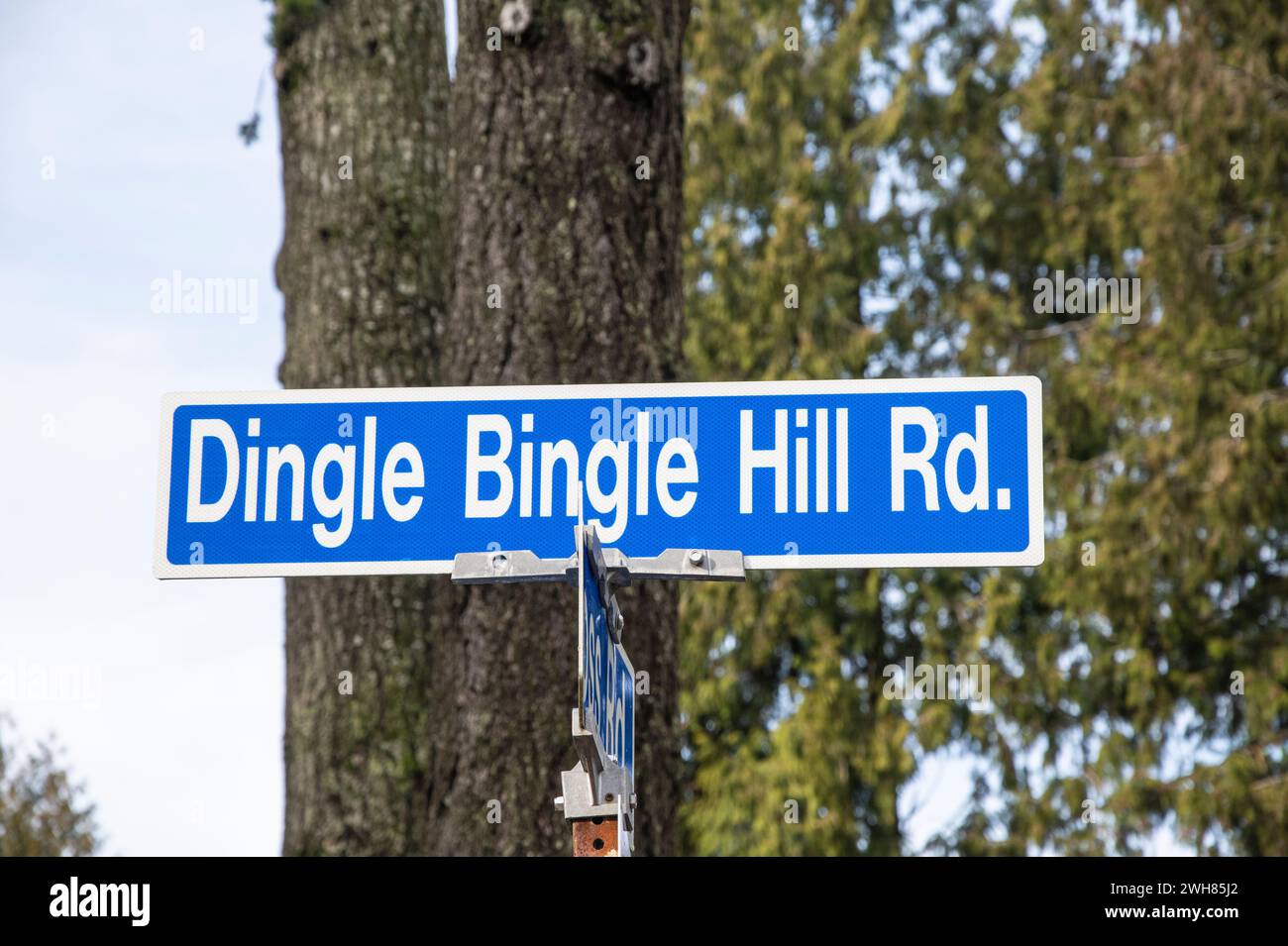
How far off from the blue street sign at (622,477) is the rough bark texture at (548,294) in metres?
1.56

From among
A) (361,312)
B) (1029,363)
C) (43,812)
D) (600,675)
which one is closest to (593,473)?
(600,675)

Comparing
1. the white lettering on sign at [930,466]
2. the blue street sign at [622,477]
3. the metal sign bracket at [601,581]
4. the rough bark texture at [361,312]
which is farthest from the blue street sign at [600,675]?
the rough bark texture at [361,312]

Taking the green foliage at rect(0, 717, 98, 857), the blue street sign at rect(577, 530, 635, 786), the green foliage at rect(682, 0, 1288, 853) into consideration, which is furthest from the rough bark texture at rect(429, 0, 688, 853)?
the green foliage at rect(0, 717, 98, 857)

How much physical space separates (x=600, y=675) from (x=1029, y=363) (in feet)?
34.6

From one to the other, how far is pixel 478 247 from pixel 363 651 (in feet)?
3.94

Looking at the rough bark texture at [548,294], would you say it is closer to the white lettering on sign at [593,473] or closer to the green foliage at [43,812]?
the white lettering on sign at [593,473]

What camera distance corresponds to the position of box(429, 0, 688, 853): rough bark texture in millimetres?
4059

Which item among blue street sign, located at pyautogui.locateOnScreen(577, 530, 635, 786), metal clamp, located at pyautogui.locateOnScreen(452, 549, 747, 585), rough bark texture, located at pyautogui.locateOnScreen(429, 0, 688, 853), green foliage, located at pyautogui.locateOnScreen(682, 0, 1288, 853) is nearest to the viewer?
blue street sign, located at pyautogui.locateOnScreen(577, 530, 635, 786)

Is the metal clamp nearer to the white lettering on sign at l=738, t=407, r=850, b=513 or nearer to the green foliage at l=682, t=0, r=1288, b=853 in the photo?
the white lettering on sign at l=738, t=407, r=850, b=513

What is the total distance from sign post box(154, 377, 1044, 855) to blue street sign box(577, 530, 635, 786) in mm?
26

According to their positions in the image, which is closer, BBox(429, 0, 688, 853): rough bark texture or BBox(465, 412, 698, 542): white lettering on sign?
BBox(465, 412, 698, 542): white lettering on sign

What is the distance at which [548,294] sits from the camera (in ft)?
13.9

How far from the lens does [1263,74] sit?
1155 cm
